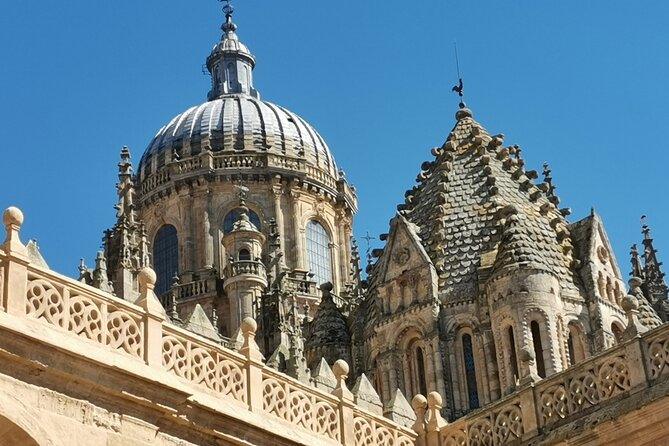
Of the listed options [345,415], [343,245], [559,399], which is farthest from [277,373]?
[343,245]

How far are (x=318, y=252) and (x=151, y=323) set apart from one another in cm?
3510

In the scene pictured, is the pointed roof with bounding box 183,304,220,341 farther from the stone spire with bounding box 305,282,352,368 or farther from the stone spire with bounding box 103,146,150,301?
the stone spire with bounding box 103,146,150,301

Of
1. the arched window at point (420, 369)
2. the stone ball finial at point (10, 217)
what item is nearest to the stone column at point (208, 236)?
the arched window at point (420, 369)

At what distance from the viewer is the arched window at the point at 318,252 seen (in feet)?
169

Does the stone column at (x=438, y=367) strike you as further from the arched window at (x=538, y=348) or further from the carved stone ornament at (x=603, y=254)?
the carved stone ornament at (x=603, y=254)

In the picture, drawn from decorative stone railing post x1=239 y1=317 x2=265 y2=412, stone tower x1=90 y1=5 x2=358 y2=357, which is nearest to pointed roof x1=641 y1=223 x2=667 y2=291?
stone tower x1=90 y1=5 x2=358 y2=357

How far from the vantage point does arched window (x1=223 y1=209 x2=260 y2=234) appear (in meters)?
50.3

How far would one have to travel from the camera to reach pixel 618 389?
1861 centimetres

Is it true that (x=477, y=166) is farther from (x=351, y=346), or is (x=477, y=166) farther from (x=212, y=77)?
(x=212, y=77)

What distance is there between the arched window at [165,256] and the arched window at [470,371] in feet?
64.6

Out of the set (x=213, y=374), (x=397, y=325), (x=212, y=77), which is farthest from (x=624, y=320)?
(x=212, y=77)

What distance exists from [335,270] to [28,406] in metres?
37.1

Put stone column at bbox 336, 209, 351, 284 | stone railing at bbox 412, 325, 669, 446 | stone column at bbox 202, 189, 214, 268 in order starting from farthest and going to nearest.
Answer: stone column at bbox 336, 209, 351, 284, stone column at bbox 202, 189, 214, 268, stone railing at bbox 412, 325, 669, 446

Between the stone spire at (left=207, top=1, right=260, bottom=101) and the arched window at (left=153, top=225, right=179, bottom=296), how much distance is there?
710 centimetres
